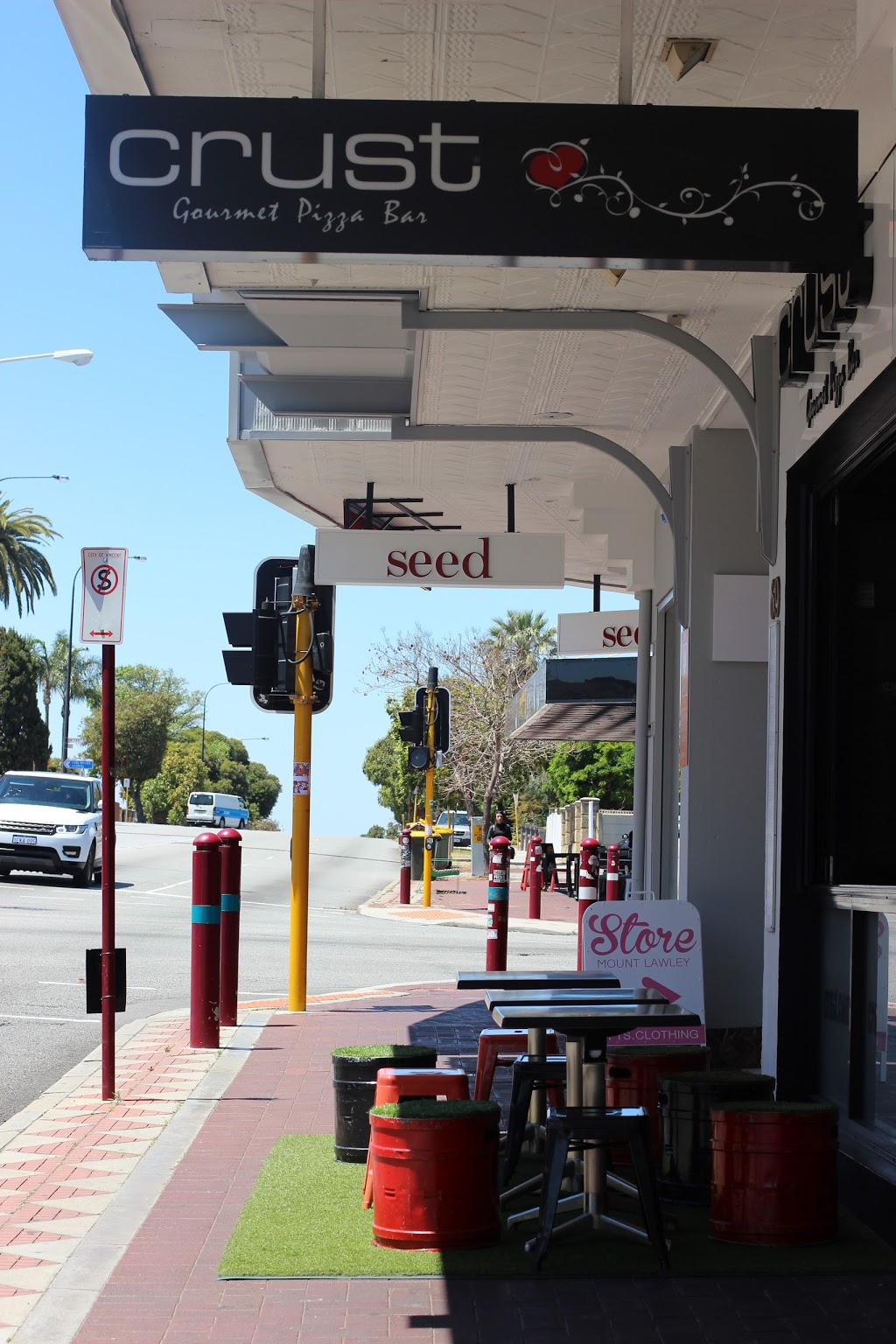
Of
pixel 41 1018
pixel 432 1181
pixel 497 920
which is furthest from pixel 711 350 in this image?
pixel 497 920

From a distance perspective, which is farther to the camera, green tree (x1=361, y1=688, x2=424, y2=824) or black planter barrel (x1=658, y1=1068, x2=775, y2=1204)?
green tree (x1=361, y1=688, x2=424, y2=824)

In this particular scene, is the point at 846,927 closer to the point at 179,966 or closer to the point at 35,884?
the point at 179,966

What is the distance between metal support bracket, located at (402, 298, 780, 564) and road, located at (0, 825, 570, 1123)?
4.75m

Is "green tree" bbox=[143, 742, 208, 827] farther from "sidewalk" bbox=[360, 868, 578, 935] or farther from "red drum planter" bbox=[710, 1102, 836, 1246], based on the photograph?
"red drum planter" bbox=[710, 1102, 836, 1246]

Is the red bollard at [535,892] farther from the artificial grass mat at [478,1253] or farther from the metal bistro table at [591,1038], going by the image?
the metal bistro table at [591,1038]

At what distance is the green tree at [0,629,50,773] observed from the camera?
64.8 metres

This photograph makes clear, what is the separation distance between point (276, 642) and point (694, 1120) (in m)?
6.11

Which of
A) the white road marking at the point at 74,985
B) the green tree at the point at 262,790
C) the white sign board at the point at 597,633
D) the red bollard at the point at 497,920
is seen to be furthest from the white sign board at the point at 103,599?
the green tree at the point at 262,790

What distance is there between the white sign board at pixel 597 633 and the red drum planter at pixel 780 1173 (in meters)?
9.87

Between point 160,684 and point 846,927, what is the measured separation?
393 ft

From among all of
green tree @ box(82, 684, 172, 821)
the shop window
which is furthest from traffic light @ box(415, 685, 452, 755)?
green tree @ box(82, 684, 172, 821)

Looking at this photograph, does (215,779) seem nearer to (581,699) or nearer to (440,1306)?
(581,699)

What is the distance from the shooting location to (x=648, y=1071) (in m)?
7.15

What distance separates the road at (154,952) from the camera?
10844mm
